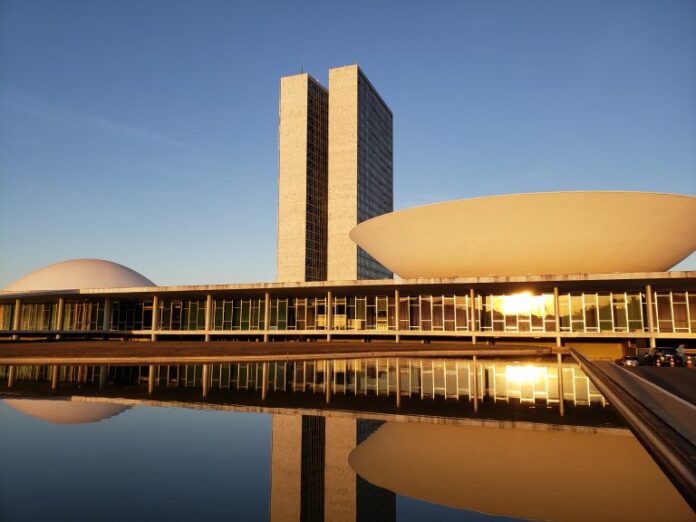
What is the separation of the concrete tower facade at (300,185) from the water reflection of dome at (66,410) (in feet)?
→ 311

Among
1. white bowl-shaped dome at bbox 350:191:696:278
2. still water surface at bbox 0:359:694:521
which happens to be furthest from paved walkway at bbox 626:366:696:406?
white bowl-shaped dome at bbox 350:191:696:278

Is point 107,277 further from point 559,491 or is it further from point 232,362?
point 559,491

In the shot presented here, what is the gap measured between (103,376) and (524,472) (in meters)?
15.5

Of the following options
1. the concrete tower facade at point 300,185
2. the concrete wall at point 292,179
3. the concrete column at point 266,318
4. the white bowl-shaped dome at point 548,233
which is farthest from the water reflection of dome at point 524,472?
the concrete wall at point 292,179

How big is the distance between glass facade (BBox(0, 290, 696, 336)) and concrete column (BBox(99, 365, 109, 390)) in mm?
24256

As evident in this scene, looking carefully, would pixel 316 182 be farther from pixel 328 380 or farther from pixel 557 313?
pixel 328 380

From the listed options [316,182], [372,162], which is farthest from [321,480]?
[372,162]

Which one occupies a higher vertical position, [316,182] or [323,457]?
[316,182]

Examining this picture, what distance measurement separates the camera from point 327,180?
115 m

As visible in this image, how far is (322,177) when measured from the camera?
114188 millimetres

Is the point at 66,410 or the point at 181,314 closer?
the point at 66,410

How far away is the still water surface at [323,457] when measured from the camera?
5145mm

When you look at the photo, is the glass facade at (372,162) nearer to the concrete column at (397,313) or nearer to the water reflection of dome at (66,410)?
the concrete column at (397,313)

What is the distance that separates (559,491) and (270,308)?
140 ft
